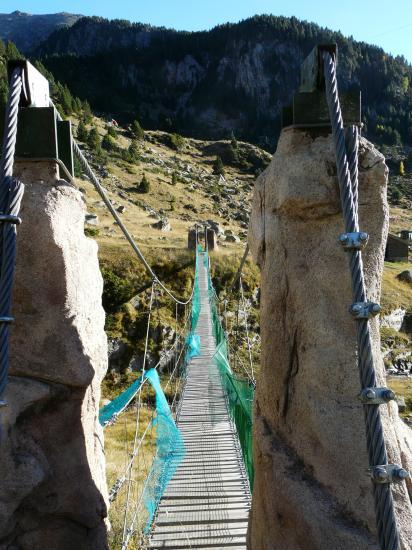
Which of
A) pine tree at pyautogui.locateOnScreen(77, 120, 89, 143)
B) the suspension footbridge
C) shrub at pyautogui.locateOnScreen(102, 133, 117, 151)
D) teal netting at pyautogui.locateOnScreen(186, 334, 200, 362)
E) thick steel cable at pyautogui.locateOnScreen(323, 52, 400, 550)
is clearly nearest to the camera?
thick steel cable at pyautogui.locateOnScreen(323, 52, 400, 550)

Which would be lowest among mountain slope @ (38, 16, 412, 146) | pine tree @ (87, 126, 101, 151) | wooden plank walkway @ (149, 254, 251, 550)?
wooden plank walkway @ (149, 254, 251, 550)

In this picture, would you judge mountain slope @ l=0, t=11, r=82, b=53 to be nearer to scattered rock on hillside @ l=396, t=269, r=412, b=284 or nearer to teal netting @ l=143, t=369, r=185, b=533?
scattered rock on hillside @ l=396, t=269, r=412, b=284

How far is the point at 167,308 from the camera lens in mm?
17062

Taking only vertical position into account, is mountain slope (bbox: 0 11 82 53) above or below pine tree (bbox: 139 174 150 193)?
above

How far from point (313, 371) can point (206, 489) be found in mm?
2829

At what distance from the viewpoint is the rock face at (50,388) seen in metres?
1.65

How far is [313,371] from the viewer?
5.60 ft

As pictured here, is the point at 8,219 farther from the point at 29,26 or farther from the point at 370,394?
the point at 29,26

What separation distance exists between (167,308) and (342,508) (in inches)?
614

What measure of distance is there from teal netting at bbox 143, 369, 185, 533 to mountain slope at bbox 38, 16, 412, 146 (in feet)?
297

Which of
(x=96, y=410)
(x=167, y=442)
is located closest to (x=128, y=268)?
(x=167, y=442)

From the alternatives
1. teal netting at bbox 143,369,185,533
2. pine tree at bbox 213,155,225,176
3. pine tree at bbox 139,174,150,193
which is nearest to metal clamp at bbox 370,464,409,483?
teal netting at bbox 143,369,185,533

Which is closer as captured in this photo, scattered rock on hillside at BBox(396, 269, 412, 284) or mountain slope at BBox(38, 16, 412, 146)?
scattered rock on hillside at BBox(396, 269, 412, 284)

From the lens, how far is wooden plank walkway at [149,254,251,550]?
327cm
